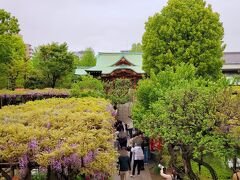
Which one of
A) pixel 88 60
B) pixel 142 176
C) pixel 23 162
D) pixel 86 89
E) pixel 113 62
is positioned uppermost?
pixel 88 60

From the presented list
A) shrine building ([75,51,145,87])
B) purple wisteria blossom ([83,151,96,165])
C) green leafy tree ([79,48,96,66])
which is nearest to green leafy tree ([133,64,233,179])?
purple wisteria blossom ([83,151,96,165])

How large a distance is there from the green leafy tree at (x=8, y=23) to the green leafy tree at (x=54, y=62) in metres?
11.3

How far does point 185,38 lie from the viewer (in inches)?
1041

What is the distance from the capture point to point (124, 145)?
18.4 m

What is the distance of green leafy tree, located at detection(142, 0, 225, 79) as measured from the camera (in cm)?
2575

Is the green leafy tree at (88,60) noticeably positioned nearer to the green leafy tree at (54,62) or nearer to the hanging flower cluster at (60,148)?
the green leafy tree at (54,62)

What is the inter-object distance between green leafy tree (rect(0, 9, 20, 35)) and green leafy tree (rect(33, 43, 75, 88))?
37.2 ft

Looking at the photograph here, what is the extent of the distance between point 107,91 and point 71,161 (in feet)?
96.1

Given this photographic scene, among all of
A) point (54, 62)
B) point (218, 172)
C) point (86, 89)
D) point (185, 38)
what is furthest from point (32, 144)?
point (54, 62)

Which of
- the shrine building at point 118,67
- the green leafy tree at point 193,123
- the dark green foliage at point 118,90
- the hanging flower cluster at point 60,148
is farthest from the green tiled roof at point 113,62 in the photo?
the hanging flower cluster at point 60,148

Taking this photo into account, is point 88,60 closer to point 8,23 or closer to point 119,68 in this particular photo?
point 119,68

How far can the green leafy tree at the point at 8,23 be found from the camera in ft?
90.5

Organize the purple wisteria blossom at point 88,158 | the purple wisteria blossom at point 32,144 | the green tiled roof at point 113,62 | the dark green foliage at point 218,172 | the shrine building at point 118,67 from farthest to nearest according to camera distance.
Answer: the green tiled roof at point 113,62, the shrine building at point 118,67, the dark green foliage at point 218,172, the purple wisteria blossom at point 32,144, the purple wisteria blossom at point 88,158

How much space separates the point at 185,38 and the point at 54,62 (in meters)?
18.1
